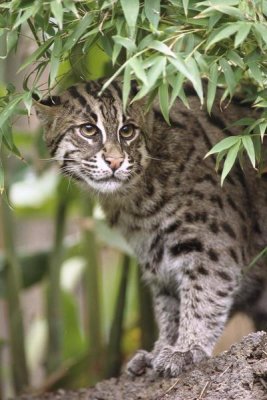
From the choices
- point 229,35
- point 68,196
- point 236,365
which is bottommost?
point 236,365

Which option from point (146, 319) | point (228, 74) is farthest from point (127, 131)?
point (146, 319)

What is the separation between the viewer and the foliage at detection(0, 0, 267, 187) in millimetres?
4625

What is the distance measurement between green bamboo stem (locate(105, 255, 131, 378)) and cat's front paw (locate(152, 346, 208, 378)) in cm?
187

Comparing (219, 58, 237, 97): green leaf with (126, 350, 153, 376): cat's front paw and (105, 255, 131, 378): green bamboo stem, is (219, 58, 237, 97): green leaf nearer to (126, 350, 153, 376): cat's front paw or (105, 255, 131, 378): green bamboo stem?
(126, 350, 153, 376): cat's front paw

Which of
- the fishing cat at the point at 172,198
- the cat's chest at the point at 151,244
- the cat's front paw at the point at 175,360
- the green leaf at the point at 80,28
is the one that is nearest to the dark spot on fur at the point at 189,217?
the fishing cat at the point at 172,198

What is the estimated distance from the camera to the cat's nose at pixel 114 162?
5.78 metres

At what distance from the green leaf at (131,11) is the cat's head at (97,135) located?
1236 millimetres

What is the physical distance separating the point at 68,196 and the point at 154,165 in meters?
2.02

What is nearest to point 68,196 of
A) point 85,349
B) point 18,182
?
point 18,182

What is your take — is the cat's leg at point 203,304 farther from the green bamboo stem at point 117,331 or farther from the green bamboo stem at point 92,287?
the green bamboo stem at point 92,287

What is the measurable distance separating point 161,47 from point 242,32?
0.37m

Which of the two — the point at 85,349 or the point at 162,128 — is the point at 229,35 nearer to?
the point at 162,128

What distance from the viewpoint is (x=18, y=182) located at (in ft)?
27.0

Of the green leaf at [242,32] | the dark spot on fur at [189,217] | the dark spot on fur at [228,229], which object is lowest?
the dark spot on fur at [228,229]
